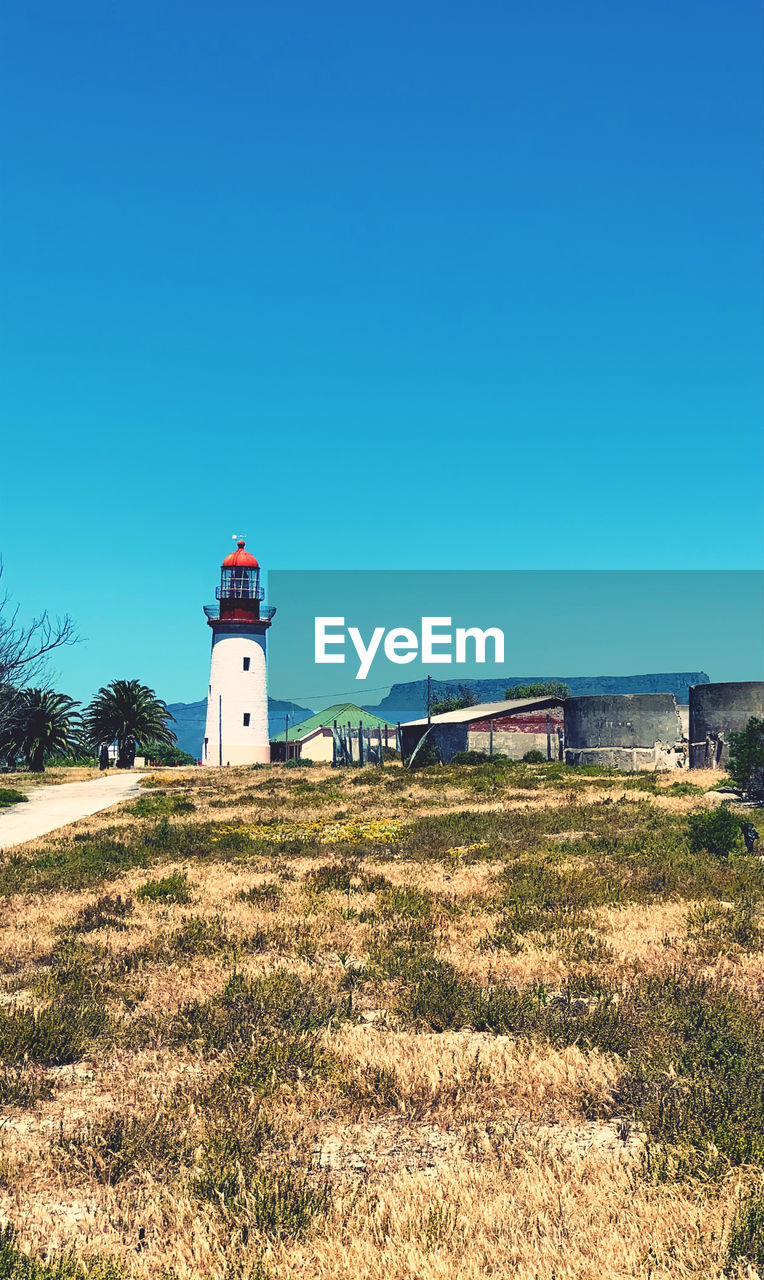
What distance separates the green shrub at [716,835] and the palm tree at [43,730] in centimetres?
4608

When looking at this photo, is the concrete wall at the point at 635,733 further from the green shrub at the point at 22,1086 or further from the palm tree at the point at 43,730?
the green shrub at the point at 22,1086

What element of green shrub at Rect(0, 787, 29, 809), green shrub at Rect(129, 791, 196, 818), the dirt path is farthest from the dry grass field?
green shrub at Rect(0, 787, 29, 809)

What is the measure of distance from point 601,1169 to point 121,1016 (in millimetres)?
4716

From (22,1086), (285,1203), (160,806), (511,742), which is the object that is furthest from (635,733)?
(285,1203)

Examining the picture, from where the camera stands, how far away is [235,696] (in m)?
66.1

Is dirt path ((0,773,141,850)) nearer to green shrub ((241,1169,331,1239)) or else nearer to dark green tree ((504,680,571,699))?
green shrub ((241,1169,331,1239))

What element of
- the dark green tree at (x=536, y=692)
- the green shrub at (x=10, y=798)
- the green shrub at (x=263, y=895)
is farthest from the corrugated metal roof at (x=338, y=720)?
the green shrub at (x=263, y=895)

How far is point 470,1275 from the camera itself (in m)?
4.32

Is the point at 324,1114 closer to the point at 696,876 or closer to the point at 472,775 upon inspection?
the point at 696,876

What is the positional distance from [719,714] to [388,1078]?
3947 cm

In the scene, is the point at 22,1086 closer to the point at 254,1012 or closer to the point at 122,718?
the point at 254,1012

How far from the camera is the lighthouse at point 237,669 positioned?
65875mm

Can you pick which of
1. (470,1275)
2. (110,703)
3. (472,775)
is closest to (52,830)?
(472,775)

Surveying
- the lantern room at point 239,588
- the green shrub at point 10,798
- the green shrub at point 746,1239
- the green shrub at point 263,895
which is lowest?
the green shrub at point 10,798
